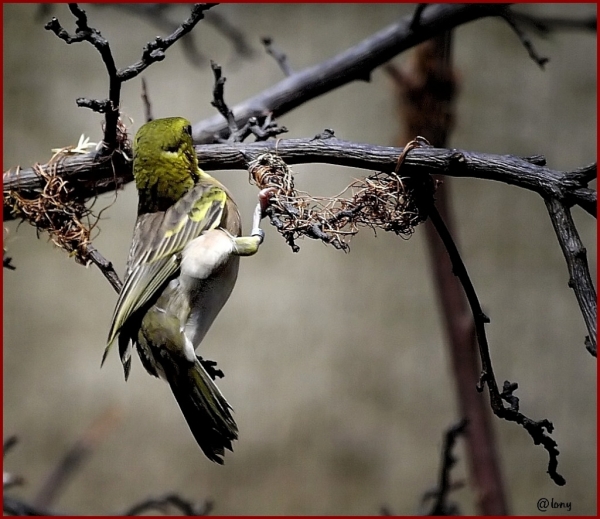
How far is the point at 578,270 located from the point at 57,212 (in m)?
0.92

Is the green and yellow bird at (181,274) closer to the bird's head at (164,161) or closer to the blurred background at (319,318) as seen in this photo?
the bird's head at (164,161)

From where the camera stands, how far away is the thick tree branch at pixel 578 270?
0.83 metres

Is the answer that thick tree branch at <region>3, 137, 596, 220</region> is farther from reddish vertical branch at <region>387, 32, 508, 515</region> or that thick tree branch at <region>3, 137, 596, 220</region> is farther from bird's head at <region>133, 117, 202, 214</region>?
reddish vertical branch at <region>387, 32, 508, 515</region>

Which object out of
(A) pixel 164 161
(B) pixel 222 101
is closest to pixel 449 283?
(B) pixel 222 101

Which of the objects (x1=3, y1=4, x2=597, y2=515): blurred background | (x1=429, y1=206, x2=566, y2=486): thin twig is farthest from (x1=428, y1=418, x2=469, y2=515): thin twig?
(x1=3, y1=4, x2=597, y2=515): blurred background

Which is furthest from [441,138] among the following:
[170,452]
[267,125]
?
[170,452]

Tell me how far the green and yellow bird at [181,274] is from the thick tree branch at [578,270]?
430 millimetres

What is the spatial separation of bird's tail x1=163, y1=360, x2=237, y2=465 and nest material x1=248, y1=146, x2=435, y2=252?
0.29 m

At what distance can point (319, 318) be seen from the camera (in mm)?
2912

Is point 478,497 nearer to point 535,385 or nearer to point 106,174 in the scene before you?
point 535,385

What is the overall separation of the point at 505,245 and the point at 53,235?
2.05m

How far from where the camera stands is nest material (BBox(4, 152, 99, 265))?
128 centimetres

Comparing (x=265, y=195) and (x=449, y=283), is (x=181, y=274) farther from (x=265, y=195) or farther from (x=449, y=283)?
(x=449, y=283)

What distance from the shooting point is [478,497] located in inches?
74.1
